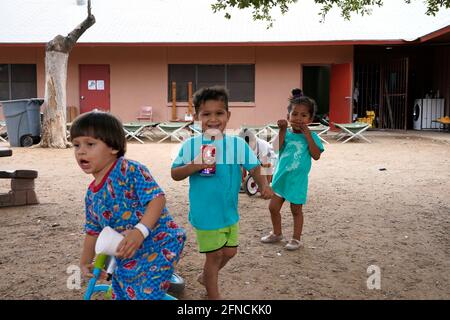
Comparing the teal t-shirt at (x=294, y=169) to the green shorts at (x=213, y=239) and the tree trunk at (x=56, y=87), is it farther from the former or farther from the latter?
the tree trunk at (x=56, y=87)

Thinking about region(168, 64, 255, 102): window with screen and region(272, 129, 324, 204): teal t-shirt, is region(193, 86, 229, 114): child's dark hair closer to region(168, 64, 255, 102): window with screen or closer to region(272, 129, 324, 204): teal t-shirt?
region(272, 129, 324, 204): teal t-shirt

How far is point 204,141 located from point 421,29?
1587 cm

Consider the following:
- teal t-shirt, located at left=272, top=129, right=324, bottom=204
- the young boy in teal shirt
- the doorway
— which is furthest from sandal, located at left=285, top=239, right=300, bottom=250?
the doorway

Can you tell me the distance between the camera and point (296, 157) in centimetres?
380

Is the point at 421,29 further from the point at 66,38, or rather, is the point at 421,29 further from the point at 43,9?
the point at 43,9

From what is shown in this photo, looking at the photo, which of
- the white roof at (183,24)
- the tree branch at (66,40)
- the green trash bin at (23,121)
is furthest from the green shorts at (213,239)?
the white roof at (183,24)

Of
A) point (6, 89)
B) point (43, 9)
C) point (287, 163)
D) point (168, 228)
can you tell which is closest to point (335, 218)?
point (287, 163)

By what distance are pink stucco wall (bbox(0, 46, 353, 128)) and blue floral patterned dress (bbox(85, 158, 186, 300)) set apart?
14.3 m

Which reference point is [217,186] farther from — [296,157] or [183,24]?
[183,24]

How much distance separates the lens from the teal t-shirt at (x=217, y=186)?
2.58m

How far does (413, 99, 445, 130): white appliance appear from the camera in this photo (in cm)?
1681

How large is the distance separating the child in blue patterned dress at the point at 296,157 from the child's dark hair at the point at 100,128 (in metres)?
1.81

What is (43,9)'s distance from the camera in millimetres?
19266

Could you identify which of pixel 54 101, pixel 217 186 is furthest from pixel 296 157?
pixel 54 101
